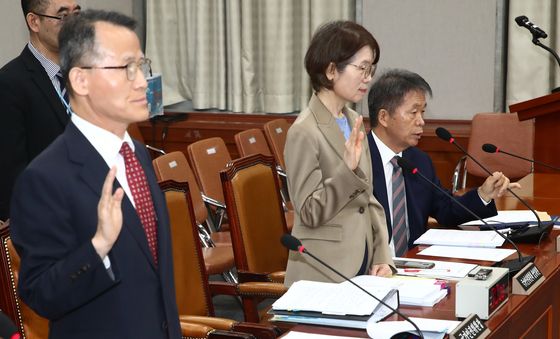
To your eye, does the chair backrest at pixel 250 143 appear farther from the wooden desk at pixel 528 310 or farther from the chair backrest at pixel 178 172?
the wooden desk at pixel 528 310

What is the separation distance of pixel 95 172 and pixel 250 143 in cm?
379

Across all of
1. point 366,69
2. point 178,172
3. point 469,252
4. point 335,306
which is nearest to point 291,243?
point 335,306

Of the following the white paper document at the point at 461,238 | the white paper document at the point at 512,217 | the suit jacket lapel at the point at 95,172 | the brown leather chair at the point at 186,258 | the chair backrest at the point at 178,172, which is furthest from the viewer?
the chair backrest at the point at 178,172

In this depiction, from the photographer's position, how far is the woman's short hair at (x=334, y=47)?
10.4 ft

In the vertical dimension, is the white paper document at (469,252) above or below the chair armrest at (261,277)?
above

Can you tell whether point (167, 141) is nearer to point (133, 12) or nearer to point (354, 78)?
point (133, 12)

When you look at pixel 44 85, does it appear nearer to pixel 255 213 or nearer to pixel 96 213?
pixel 255 213

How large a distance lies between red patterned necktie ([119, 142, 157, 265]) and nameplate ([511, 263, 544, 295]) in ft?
3.93

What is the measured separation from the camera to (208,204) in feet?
17.5

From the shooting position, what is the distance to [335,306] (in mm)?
2520

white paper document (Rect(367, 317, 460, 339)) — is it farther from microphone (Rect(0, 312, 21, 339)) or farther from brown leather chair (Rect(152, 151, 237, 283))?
brown leather chair (Rect(152, 151, 237, 283))

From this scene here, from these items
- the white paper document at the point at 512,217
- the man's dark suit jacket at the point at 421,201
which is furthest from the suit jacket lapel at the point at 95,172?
the white paper document at the point at 512,217

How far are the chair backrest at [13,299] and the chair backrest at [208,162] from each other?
260 cm

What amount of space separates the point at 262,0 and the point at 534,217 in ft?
12.8
